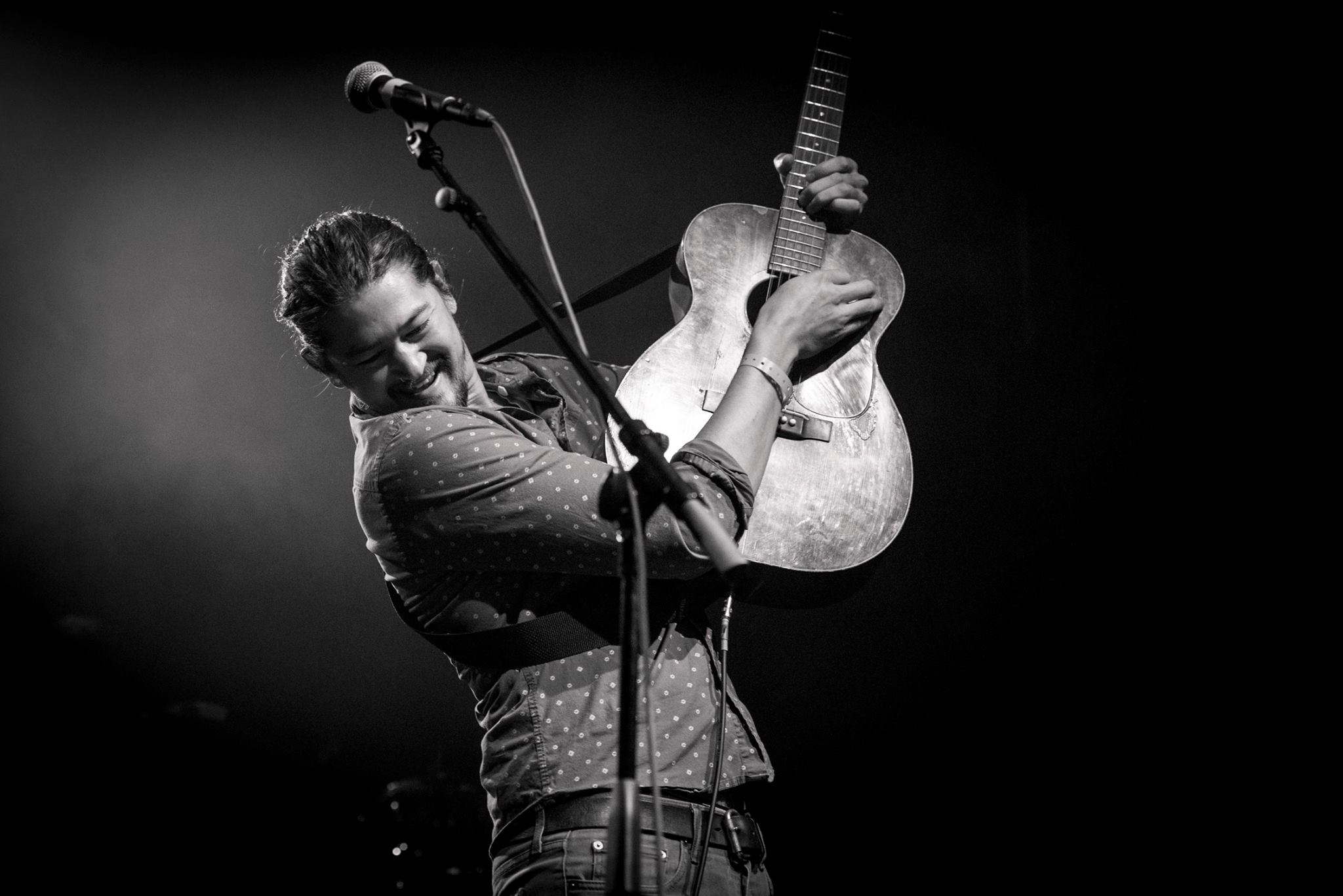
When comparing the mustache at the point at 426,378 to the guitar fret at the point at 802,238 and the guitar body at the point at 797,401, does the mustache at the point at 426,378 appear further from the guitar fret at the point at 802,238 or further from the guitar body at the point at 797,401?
the guitar fret at the point at 802,238

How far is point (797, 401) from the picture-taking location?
161cm

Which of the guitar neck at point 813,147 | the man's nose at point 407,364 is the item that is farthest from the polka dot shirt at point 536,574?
the guitar neck at point 813,147

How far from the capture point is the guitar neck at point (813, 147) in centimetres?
174

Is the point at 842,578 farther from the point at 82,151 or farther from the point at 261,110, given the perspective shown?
the point at 82,151

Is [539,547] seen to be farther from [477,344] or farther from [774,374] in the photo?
[477,344]

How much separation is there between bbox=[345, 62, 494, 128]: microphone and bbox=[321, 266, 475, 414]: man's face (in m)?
0.41

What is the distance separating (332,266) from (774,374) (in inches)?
30.5

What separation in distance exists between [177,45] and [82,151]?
17.3 inches

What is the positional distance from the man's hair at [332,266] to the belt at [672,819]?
A: 0.88 m

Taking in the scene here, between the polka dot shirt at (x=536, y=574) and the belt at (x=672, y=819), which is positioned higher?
the polka dot shirt at (x=536, y=574)

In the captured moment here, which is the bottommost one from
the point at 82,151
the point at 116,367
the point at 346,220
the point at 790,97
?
the point at 346,220

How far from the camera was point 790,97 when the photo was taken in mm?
2371

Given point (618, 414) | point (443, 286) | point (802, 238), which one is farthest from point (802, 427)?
point (443, 286)

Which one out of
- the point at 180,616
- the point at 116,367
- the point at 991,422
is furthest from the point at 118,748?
the point at 991,422
